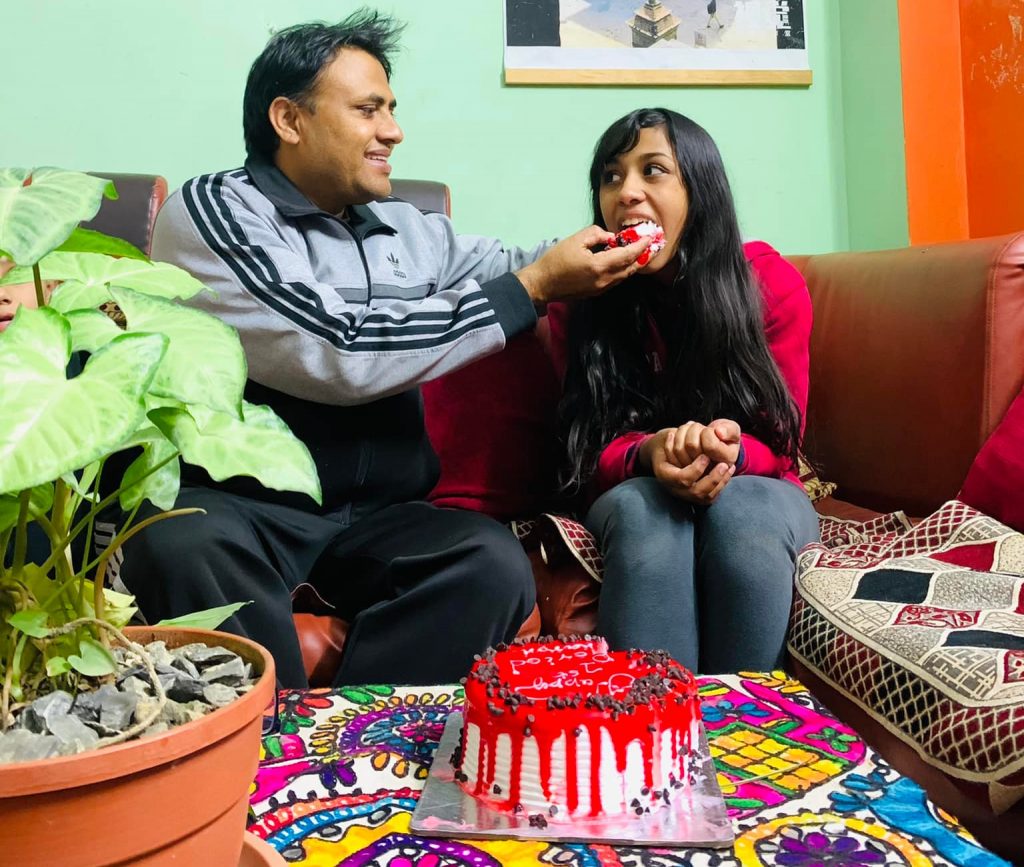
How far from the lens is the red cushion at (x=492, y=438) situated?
164cm

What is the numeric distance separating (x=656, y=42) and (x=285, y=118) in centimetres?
106

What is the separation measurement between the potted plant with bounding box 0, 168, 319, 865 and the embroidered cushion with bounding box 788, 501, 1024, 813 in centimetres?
70

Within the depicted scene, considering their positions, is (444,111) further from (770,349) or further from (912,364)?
(912,364)

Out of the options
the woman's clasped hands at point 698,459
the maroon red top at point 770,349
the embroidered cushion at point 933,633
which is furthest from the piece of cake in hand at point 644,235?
the embroidered cushion at point 933,633

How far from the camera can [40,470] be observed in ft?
1.22

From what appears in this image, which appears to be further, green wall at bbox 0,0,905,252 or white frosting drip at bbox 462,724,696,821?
green wall at bbox 0,0,905,252

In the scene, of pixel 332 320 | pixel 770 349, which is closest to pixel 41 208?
pixel 332 320

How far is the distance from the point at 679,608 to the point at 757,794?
1.95ft

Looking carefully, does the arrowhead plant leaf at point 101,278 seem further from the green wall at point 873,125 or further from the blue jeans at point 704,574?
the green wall at point 873,125

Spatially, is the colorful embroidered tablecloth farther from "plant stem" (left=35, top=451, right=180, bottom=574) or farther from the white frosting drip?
"plant stem" (left=35, top=451, right=180, bottom=574)

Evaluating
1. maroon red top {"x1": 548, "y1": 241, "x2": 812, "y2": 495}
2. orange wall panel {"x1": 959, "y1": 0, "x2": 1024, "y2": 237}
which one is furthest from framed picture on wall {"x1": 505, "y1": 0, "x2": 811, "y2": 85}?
maroon red top {"x1": 548, "y1": 241, "x2": 812, "y2": 495}

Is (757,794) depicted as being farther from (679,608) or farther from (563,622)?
(563,622)

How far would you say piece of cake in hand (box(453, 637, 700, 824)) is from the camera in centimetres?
69

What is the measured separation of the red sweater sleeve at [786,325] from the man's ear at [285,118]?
0.83 m
